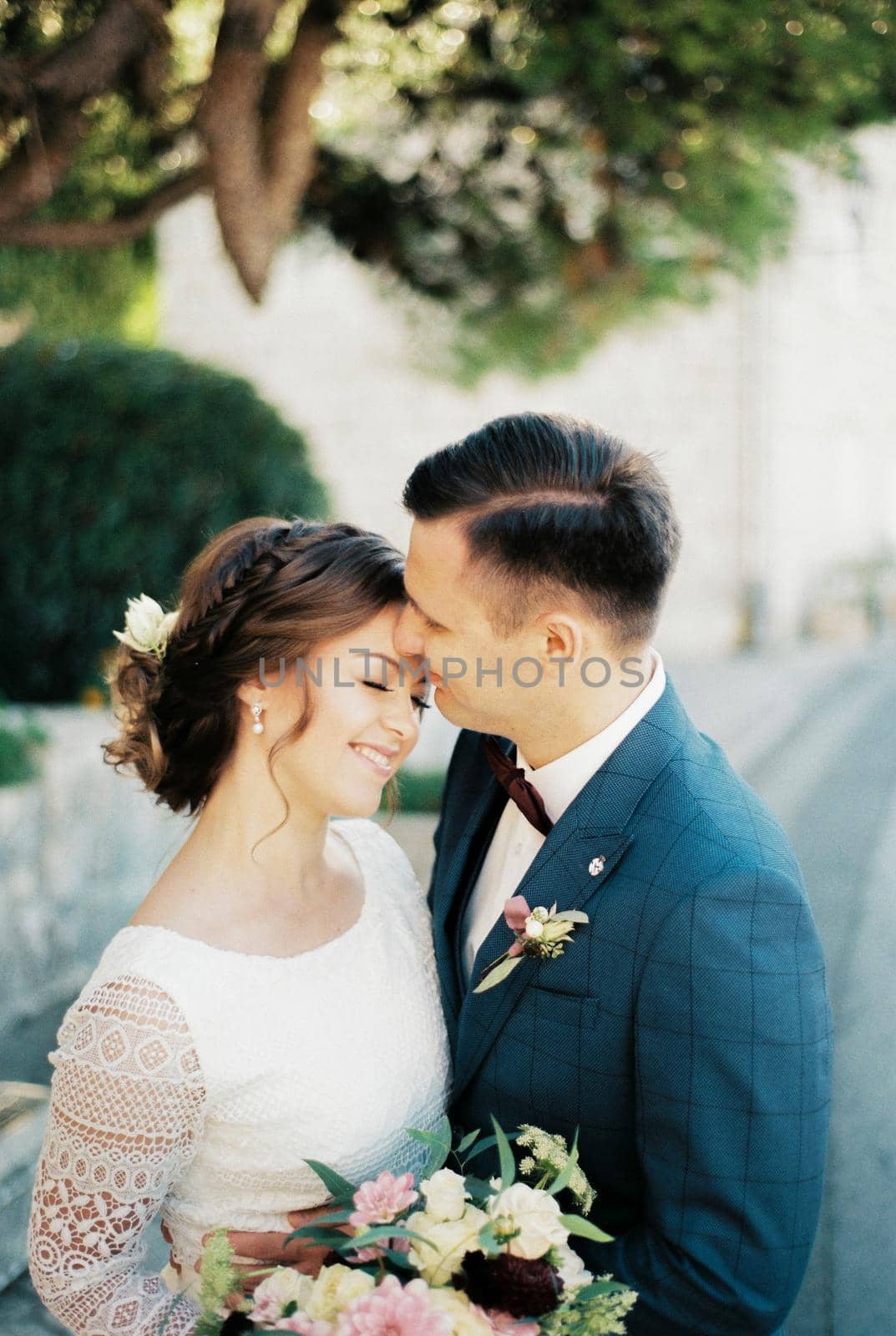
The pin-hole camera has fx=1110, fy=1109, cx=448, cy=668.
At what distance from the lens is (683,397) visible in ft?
42.1

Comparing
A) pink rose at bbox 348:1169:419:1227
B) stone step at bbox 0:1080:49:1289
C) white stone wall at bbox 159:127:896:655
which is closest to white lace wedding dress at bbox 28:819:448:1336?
pink rose at bbox 348:1169:419:1227

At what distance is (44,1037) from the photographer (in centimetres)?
391

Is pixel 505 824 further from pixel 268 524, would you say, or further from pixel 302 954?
pixel 268 524

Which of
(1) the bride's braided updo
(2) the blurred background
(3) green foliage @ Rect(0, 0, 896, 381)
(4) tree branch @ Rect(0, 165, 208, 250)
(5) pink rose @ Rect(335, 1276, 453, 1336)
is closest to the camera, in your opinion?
(5) pink rose @ Rect(335, 1276, 453, 1336)

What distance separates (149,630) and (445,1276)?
1.37m

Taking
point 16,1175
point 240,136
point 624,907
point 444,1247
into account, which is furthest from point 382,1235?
point 240,136

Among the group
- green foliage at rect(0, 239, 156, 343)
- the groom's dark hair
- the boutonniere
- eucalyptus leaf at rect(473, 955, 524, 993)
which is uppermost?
green foliage at rect(0, 239, 156, 343)

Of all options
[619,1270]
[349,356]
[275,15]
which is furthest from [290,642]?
[349,356]

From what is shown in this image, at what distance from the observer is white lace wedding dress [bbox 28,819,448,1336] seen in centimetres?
168

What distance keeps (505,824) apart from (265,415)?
13.8ft

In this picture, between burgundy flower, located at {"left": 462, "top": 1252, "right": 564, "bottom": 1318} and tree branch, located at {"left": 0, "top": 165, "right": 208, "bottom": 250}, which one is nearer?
burgundy flower, located at {"left": 462, "top": 1252, "right": 564, "bottom": 1318}

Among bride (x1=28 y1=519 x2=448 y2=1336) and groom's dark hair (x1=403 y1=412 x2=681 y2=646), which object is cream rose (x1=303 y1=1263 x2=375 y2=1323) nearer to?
bride (x1=28 y1=519 x2=448 y2=1336)

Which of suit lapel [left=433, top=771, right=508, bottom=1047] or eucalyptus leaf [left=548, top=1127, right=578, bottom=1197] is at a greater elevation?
suit lapel [left=433, top=771, right=508, bottom=1047]

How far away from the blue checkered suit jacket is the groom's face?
0.76ft
